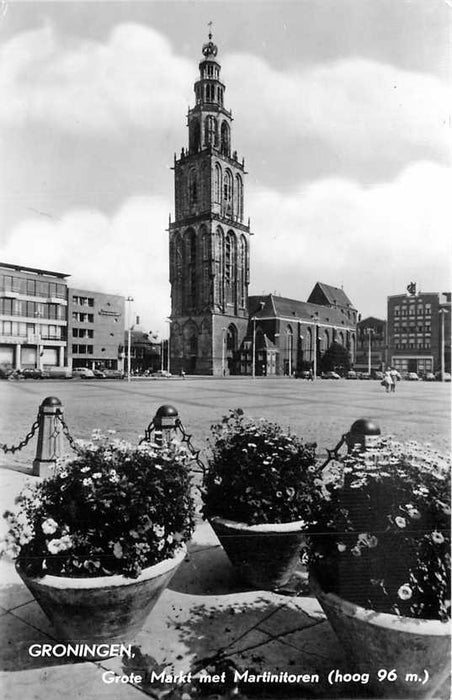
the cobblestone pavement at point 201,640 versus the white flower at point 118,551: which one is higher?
the white flower at point 118,551

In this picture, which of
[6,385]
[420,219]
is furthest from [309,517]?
[6,385]

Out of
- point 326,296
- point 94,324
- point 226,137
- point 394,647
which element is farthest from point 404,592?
point 326,296

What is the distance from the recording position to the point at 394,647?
7.16 feet

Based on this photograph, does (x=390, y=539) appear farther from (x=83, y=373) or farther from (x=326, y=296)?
(x=326, y=296)

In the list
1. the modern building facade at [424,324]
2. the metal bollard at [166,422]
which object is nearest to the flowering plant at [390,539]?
the modern building facade at [424,324]

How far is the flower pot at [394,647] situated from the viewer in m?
2.15

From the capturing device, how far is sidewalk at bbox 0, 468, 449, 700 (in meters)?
→ 2.43

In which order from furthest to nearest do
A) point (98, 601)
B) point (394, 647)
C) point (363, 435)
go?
point (363, 435) < point (98, 601) < point (394, 647)

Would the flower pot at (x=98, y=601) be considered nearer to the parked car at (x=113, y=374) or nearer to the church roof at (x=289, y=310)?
the parked car at (x=113, y=374)

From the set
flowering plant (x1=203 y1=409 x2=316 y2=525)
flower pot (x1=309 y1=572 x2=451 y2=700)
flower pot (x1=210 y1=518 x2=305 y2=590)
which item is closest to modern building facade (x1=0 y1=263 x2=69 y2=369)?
flowering plant (x1=203 y1=409 x2=316 y2=525)

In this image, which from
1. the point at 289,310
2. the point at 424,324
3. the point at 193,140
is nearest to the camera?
the point at 193,140

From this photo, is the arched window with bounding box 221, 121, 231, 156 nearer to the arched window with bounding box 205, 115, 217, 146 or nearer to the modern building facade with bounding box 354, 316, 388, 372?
the arched window with bounding box 205, 115, 217, 146

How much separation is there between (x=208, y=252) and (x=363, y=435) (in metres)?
32.8

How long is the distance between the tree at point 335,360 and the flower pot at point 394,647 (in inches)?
2616
